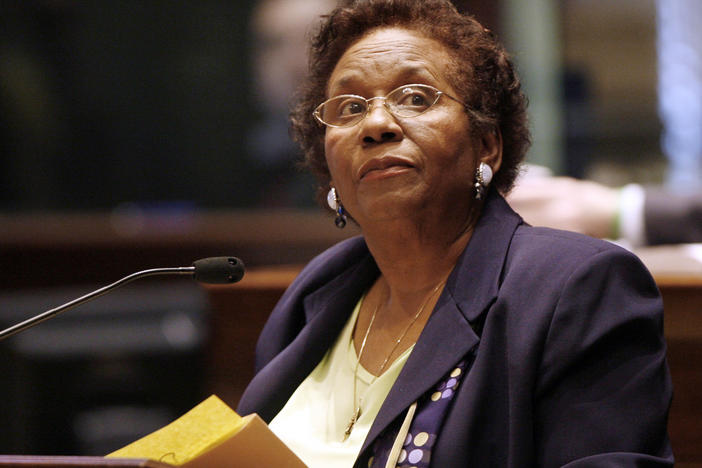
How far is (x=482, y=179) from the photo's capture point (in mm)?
1774

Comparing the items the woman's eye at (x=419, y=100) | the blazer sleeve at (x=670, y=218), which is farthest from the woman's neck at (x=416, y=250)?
the blazer sleeve at (x=670, y=218)

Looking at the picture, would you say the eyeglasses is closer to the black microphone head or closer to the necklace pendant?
the black microphone head

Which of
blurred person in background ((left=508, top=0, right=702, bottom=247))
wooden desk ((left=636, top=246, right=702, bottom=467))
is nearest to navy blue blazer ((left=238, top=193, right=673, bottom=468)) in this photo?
wooden desk ((left=636, top=246, right=702, bottom=467))

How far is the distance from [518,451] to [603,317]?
247 millimetres

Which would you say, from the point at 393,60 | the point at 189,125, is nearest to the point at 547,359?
the point at 393,60

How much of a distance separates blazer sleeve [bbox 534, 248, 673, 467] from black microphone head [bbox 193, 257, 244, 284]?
0.55m

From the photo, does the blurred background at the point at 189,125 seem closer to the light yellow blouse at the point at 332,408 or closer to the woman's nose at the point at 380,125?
the light yellow blouse at the point at 332,408

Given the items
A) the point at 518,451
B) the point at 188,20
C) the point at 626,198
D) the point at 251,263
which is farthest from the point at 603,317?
the point at 188,20

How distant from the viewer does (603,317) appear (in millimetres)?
1427

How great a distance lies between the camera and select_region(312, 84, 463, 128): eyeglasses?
175cm

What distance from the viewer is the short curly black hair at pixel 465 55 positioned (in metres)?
1.81

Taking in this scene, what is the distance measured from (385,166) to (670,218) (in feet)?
3.79

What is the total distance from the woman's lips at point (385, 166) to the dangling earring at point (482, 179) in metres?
0.15

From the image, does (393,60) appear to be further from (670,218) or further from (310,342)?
(670,218)
